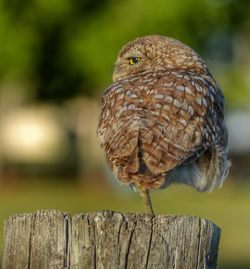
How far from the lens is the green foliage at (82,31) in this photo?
113 ft

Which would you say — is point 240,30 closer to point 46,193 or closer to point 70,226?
point 46,193

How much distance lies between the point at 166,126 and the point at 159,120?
Result: 5 cm

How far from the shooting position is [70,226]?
4656 mm

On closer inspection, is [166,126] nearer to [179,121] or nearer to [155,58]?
[179,121]

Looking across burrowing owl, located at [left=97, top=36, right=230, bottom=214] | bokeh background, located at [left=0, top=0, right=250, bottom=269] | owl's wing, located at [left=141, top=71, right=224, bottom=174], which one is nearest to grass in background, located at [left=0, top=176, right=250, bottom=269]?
bokeh background, located at [left=0, top=0, right=250, bottom=269]

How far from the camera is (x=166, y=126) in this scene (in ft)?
20.3

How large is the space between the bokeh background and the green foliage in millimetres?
30

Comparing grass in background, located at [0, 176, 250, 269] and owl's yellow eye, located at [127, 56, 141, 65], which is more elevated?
grass in background, located at [0, 176, 250, 269]

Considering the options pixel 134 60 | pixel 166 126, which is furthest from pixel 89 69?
pixel 166 126

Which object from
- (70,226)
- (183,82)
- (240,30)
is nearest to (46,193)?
(240,30)

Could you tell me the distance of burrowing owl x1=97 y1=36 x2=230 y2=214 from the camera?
19.8 ft

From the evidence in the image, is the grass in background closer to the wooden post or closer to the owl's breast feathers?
the owl's breast feathers

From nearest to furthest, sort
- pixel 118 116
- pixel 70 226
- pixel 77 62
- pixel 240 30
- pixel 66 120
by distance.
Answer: pixel 70 226, pixel 118 116, pixel 77 62, pixel 240 30, pixel 66 120

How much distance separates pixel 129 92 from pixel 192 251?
2.09 meters
